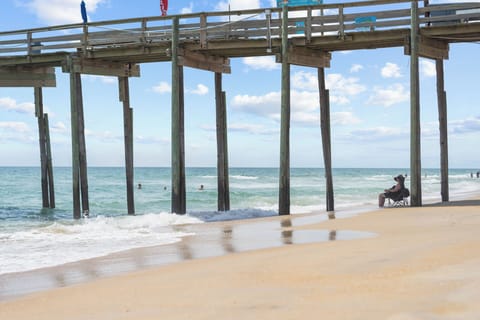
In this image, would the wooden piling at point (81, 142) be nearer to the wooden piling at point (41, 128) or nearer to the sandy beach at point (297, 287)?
the wooden piling at point (41, 128)

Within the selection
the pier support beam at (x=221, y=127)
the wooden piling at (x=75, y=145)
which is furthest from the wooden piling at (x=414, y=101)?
the wooden piling at (x=75, y=145)

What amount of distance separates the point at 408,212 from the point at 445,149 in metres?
3.79

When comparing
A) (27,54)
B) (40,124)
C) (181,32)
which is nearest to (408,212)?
(181,32)

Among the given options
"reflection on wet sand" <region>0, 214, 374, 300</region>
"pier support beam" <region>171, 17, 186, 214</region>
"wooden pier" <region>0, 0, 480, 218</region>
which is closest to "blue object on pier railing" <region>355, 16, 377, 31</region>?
"wooden pier" <region>0, 0, 480, 218</region>

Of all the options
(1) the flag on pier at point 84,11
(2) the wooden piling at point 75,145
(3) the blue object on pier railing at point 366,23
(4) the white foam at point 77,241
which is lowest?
(4) the white foam at point 77,241

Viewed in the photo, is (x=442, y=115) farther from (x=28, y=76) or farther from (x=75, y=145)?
(x=28, y=76)

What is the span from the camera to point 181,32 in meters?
17.9

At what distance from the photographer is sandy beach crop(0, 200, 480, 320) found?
17.1 feet

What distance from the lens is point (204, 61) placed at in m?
18.7

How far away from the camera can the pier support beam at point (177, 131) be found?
17219 mm

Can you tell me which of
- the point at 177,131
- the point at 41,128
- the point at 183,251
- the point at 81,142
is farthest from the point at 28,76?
the point at 183,251

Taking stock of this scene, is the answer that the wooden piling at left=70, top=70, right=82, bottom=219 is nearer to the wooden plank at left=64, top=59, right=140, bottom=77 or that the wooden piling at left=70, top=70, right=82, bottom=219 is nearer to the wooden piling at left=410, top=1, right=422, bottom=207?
the wooden plank at left=64, top=59, right=140, bottom=77

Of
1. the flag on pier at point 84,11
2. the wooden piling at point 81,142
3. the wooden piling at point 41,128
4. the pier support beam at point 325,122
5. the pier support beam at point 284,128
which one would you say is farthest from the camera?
the wooden piling at point 41,128

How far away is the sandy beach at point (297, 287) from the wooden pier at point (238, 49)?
7627 millimetres
